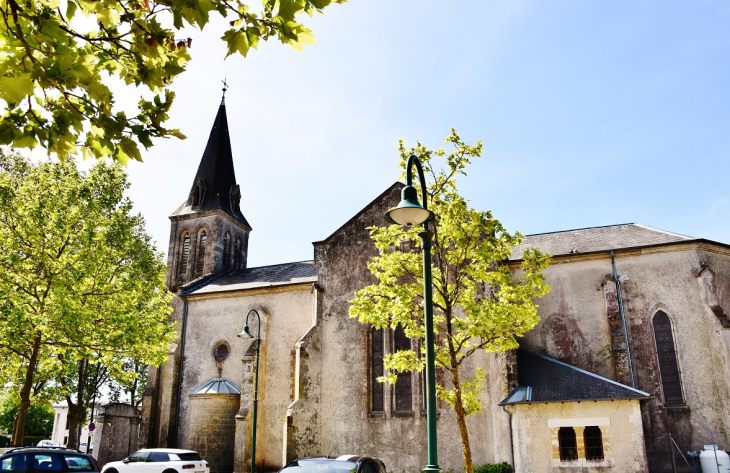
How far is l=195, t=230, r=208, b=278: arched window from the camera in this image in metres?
32.8

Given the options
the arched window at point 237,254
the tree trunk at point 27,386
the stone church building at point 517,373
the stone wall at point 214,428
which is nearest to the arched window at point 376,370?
the stone church building at point 517,373

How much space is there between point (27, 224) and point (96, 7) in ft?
56.3

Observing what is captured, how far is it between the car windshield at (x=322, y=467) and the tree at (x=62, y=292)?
1058cm

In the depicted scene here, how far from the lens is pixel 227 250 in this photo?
33.7 meters

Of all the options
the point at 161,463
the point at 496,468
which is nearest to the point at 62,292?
the point at 161,463

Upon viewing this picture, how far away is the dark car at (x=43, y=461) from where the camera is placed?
12.2m

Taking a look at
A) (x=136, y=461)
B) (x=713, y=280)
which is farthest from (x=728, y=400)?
(x=136, y=461)

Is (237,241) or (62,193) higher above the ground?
(237,241)

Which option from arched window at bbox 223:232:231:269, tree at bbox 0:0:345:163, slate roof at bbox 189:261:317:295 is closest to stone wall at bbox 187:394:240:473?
slate roof at bbox 189:261:317:295

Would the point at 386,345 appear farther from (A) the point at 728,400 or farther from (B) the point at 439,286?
(A) the point at 728,400

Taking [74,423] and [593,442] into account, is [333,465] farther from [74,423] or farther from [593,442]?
[74,423]

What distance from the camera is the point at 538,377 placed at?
1836 centimetres

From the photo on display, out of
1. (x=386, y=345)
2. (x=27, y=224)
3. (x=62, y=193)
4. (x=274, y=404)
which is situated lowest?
(x=274, y=404)

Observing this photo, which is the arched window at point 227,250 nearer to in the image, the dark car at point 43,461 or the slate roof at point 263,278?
the slate roof at point 263,278
